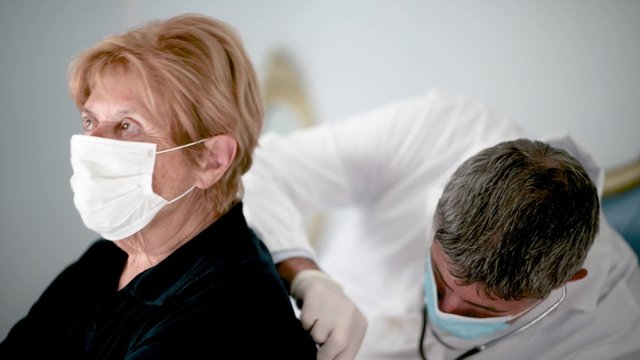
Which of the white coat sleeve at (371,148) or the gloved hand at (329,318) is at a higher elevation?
the white coat sleeve at (371,148)

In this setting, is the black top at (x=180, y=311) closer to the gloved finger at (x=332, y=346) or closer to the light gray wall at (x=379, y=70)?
the gloved finger at (x=332, y=346)

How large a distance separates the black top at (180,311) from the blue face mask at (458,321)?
0.29m

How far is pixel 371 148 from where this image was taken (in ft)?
4.88

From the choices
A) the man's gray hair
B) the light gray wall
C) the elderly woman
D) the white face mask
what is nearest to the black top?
the elderly woman

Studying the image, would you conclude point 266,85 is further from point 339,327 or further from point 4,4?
point 339,327

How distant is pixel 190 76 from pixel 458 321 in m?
0.73

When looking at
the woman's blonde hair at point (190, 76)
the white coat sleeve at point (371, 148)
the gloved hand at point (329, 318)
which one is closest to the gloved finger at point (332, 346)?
the gloved hand at point (329, 318)

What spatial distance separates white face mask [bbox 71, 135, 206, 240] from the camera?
36.9 inches

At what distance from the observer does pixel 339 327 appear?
1.04m

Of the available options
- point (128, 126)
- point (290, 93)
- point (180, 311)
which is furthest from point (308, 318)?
point (290, 93)

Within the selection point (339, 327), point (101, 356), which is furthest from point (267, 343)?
point (101, 356)

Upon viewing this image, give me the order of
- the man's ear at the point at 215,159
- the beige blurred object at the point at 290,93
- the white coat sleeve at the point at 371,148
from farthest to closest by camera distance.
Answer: the beige blurred object at the point at 290,93, the white coat sleeve at the point at 371,148, the man's ear at the point at 215,159

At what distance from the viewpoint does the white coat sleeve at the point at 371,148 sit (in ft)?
4.74

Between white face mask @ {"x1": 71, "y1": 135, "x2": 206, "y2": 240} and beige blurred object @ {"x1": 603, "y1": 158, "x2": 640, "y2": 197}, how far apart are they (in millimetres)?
1204
